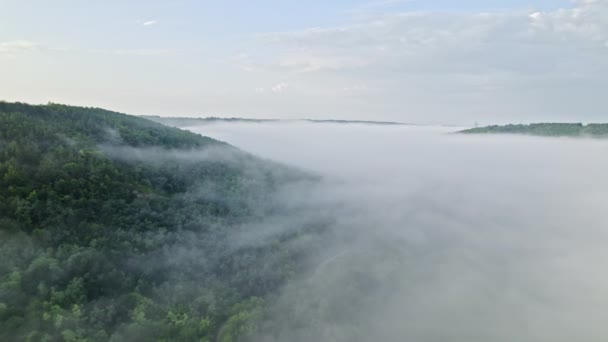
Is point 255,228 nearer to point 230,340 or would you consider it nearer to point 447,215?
point 230,340

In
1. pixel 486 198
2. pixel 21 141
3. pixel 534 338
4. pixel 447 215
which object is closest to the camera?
pixel 21 141

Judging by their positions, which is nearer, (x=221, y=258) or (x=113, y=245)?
(x=113, y=245)

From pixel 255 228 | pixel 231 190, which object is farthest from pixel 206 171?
pixel 255 228
